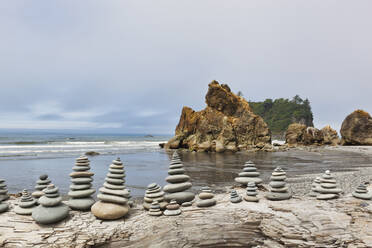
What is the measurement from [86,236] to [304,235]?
4406 millimetres

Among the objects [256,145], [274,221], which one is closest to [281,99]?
[256,145]

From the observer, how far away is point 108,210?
4805 mm

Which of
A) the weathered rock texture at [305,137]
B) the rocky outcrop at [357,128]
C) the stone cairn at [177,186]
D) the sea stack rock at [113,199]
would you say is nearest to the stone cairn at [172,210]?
the stone cairn at [177,186]

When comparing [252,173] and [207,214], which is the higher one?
[252,173]

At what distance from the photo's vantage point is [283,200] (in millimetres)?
6004

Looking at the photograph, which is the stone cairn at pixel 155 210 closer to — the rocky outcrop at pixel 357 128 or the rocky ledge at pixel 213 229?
Answer: the rocky ledge at pixel 213 229

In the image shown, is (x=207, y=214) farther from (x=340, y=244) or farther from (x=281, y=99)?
(x=281, y=99)

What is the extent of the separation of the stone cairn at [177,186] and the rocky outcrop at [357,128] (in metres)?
51.2

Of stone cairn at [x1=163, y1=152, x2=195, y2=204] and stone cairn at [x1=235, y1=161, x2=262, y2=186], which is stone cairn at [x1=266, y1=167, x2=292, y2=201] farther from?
stone cairn at [x1=163, y1=152, x2=195, y2=204]

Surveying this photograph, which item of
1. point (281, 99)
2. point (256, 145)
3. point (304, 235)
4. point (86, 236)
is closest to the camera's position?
point (86, 236)

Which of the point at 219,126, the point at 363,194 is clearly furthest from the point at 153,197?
the point at 219,126

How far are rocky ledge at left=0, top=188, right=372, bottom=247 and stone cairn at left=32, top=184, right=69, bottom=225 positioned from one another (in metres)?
0.14

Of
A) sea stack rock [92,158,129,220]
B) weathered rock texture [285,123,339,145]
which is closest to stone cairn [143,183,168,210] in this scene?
sea stack rock [92,158,129,220]

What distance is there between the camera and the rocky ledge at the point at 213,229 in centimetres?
430
